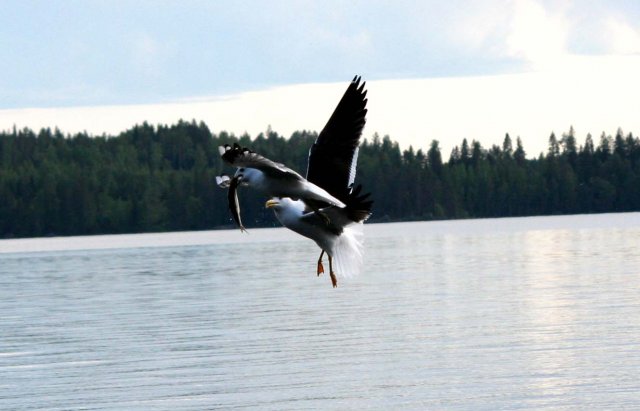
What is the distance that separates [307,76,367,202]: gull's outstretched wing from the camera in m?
17.9

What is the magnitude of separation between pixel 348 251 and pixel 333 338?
43.0ft

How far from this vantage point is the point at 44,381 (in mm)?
25844

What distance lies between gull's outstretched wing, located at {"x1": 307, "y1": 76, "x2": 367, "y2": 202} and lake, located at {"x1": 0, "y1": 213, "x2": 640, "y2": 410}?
5220 mm

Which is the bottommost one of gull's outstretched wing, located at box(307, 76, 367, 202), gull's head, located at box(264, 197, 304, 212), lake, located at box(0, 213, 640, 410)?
lake, located at box(0, 213, 640, 410)

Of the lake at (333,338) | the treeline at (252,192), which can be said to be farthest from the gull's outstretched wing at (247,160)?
the treeline at (252,192)

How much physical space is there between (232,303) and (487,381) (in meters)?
17.1

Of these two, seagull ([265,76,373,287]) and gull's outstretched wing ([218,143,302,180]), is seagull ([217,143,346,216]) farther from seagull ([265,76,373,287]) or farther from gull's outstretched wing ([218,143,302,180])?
seagull ([265,76,373,287])

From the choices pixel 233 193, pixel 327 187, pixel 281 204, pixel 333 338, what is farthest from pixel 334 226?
pixel 333 338

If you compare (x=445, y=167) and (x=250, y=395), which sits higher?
(x=445, y=167)

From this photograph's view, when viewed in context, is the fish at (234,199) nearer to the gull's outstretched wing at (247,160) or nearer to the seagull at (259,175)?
the seagull at (259,175)

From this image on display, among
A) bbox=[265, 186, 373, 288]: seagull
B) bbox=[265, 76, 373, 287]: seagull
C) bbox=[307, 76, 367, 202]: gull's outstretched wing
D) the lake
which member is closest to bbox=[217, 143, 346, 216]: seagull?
bbox=[265, 76, 373, 287]: seagull

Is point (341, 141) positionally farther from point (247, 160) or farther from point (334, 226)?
point (247, 160)

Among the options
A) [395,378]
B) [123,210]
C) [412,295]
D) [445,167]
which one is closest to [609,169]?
[445,167]

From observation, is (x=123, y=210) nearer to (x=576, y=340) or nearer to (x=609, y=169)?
(x=609, y=169)
